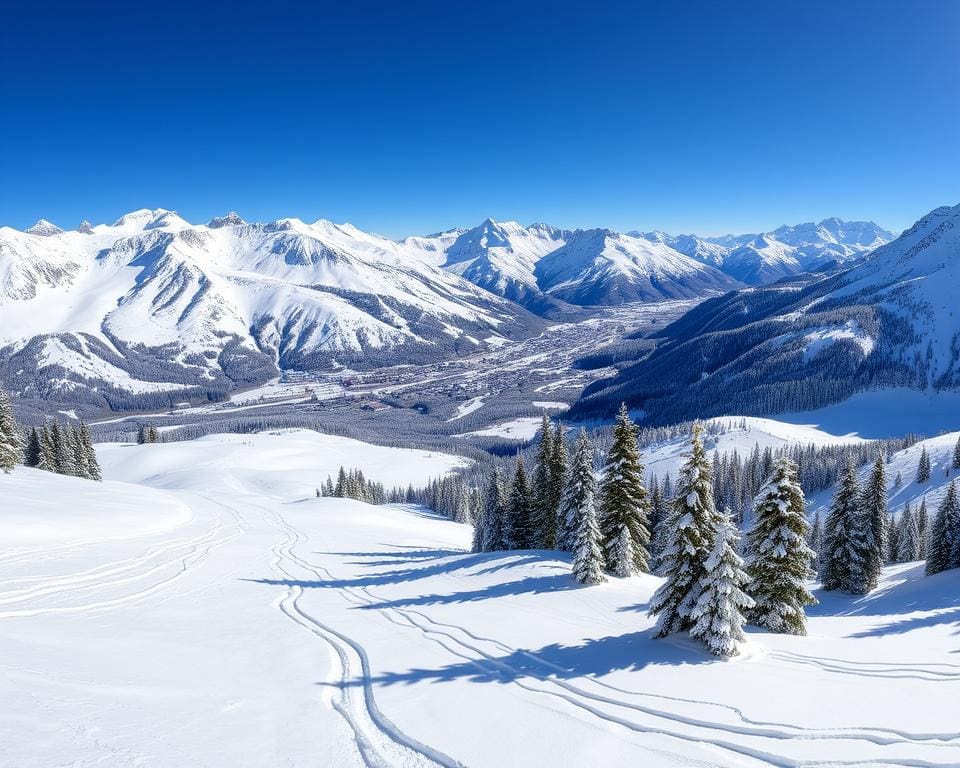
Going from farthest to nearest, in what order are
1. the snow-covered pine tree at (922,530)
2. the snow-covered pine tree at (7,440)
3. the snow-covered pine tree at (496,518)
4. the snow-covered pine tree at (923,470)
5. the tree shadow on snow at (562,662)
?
the snow-covered pine tree at (923,470) → the snow-covered pine tree at (922,530) → the snow-covered pine tree at (7,440) → the snow-covered pine tree at (496,518) → the tree shadow on snow at (562,662)

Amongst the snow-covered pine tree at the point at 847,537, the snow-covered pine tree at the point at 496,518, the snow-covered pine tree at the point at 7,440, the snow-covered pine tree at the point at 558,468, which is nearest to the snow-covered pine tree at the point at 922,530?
the snow-covered pine tree at the point at 847,537

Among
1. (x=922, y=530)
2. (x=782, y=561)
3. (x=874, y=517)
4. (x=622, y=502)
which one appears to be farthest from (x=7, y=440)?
(x=922, y=530)

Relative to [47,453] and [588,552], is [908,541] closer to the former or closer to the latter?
[588,552]

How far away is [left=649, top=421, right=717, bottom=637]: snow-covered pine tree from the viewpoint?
18.5m

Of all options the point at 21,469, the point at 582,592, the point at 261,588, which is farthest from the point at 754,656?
the point at 21,469

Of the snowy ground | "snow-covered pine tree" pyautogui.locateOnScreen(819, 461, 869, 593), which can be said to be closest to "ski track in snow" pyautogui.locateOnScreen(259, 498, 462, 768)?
the snowy ground

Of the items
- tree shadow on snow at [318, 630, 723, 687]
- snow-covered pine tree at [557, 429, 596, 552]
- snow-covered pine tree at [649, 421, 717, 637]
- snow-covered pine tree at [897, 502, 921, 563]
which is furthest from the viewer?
snow-covered pine tree at [897, 502, 921, 563]

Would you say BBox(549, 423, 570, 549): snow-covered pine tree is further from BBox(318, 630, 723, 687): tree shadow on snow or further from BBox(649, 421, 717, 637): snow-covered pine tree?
BBox(318, 630, 723, 687): tree shadow on snow

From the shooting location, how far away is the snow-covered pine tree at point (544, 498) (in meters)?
45.7

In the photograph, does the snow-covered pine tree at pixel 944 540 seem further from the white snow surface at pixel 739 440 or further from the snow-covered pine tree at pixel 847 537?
the white snow surface at pixel 739 440

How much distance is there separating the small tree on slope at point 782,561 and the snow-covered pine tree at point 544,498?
66.6 feet

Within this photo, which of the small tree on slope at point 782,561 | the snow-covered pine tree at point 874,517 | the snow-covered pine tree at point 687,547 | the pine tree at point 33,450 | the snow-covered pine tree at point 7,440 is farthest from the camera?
the pine tree at point 33,450

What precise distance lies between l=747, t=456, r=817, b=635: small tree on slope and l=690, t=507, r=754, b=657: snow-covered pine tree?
10692mm

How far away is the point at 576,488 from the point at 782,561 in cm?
1281
